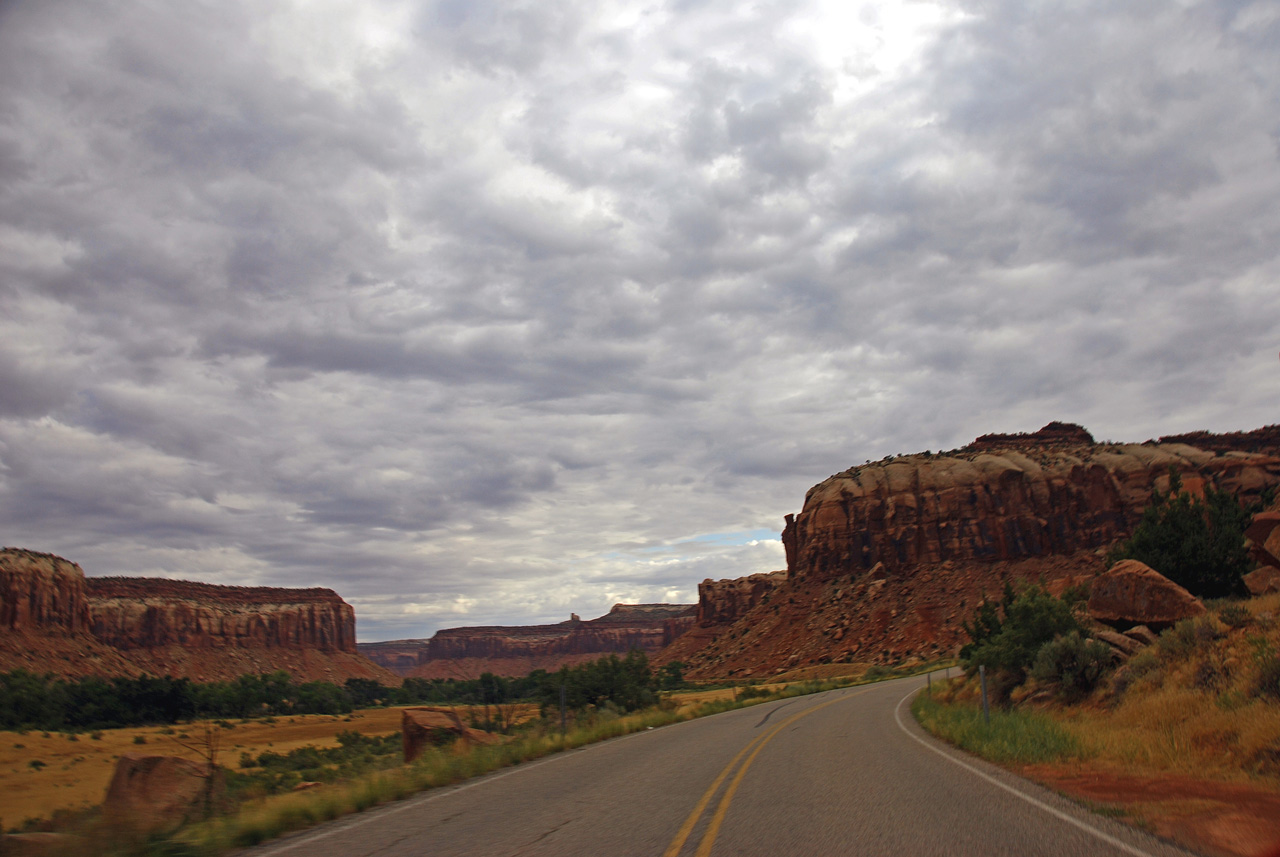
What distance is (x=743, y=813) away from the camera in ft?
29.9

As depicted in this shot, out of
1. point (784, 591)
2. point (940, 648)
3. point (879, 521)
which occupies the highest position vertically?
point (879, 521)

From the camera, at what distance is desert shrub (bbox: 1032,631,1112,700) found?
59.3 feet

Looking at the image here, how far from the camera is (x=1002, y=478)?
95.1 m

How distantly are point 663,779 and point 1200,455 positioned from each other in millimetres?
108423

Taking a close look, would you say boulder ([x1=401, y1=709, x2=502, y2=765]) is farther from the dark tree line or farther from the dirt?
the dirt

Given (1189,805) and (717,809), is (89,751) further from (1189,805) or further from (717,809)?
(1189,805)

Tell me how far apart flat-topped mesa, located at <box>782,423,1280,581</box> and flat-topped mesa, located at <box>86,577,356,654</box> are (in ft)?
319

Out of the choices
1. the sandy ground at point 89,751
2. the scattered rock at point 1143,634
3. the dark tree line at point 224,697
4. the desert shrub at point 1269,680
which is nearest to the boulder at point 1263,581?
the scattered rock at point 1143,634

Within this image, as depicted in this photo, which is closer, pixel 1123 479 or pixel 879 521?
pixel 1123 479

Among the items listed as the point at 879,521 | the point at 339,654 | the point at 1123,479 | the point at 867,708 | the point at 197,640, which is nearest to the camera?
the point at 867,708

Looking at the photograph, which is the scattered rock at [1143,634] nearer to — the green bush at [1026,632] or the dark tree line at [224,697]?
the green bush at [1026,632]

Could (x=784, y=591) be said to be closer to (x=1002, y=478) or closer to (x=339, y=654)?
(x=1002, y=478)

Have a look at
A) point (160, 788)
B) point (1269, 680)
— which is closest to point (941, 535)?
point (1269, 680)

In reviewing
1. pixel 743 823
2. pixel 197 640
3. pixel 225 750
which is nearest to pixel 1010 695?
pixel 743 823
